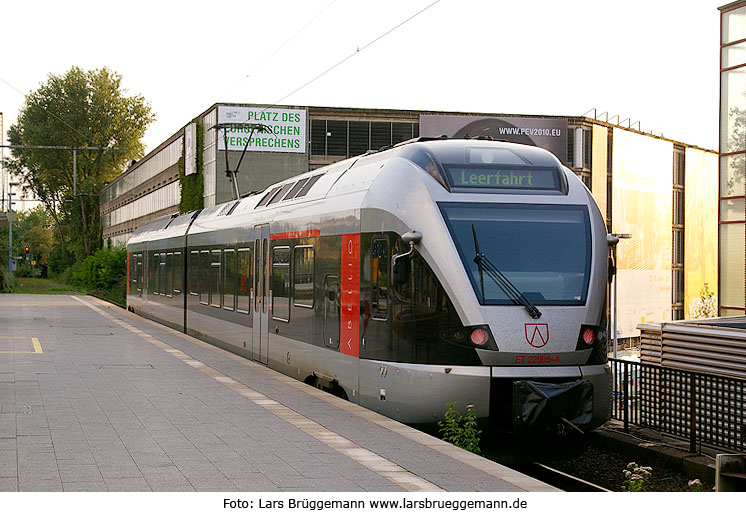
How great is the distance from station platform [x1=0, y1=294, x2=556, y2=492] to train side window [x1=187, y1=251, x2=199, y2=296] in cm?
628

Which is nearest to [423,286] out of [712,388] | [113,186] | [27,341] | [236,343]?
[712,388]

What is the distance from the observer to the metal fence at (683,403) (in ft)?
31.2

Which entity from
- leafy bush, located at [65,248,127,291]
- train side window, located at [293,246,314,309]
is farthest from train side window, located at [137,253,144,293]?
train side window, located at [293,246,314,309]

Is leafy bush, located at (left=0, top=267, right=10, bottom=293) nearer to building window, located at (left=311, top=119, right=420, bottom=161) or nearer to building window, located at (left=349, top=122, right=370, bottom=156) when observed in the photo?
building window, located at (left=311, top=119, right=420, bottom=161)

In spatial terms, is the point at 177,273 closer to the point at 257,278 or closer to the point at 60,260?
the point at 257,278

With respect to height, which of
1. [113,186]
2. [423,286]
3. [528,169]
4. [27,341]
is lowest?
[27,341]

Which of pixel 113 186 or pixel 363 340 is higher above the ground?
pixel 113 186

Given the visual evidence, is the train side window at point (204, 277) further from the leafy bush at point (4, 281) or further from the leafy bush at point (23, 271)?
the leafy bush at point (23, 271)

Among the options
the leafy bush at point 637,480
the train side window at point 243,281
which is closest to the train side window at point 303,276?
the train side window at point 243,281

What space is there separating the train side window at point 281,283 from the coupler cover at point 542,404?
532 cm

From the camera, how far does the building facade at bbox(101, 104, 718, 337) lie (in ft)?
178

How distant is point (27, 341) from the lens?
19.2 m
